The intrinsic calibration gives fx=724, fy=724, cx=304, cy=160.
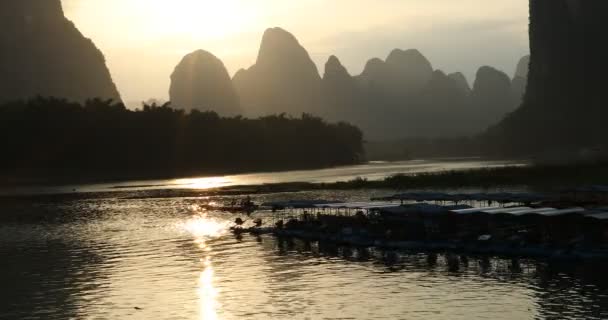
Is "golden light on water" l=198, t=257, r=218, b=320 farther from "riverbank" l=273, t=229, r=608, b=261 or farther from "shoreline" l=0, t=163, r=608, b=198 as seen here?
"shoreline" l=0, t=163, r=608, b=198

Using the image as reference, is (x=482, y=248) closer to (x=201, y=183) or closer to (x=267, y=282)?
(x=267, y=282)

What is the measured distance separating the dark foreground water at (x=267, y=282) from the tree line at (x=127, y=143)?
78.3 meters

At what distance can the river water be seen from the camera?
104 ft

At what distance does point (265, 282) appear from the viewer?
37.8 meters

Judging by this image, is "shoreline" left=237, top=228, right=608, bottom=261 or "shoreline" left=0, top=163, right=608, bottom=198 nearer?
"shoreline" left=237, top=228, right=608, bottom=261

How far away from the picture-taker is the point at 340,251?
4706 centimetres

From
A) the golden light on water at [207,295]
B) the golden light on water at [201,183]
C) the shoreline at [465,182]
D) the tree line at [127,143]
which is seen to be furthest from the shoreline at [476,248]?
the tree line at [127,143]

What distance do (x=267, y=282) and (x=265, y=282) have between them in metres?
0.10

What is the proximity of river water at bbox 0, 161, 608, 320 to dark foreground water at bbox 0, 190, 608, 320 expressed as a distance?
0.06 metres

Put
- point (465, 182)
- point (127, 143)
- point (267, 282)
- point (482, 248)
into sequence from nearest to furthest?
point (267, 282)
point (482, 248)
point (465, 182)
point (127, 143)

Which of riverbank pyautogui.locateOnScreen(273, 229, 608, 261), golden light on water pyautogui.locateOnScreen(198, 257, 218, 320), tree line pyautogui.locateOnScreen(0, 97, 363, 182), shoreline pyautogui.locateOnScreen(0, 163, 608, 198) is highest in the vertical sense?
tree line pyautogui.locateOnScreen(0, 97, 363, 182)

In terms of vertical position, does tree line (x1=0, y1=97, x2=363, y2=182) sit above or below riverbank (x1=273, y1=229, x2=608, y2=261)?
above

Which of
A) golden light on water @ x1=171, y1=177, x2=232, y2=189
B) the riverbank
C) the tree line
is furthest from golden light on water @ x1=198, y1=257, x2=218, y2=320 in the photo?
the tree line

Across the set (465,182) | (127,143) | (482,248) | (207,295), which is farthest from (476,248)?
(127,143)
